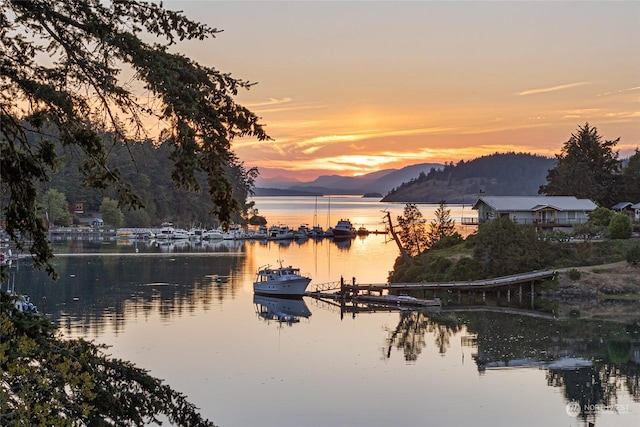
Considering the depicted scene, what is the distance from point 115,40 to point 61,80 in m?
1.44

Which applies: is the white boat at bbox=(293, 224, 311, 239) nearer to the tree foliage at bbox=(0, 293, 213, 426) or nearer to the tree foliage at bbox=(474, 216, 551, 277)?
the tree foliage at bbox=(474, 216, 551, 277)

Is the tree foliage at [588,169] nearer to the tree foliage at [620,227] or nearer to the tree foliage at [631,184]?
the tree foliage at [631,184]

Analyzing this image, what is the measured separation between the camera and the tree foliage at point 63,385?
990 centimetres

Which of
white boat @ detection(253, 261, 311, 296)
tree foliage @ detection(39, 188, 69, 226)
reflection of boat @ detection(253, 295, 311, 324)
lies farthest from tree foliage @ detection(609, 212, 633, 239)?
tree foliage @ detection(39, 188, 69, 226)

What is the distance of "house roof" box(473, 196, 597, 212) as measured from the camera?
238 feet

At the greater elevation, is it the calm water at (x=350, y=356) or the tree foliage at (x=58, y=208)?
the tree foliage at (x=58, y=208)

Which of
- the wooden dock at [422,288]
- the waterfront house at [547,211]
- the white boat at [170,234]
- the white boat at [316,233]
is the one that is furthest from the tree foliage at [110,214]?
the wooden dock at [422,288]

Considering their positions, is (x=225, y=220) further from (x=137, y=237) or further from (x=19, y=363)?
(x=137, y=237)

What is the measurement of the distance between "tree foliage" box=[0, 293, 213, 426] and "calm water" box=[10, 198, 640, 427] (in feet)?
51.2

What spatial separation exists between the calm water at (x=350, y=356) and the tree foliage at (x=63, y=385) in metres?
15.6

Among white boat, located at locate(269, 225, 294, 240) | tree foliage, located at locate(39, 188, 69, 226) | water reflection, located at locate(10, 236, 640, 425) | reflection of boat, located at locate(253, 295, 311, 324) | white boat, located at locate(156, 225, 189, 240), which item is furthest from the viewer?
white boat, located at locate(269, 225, 294, 240)

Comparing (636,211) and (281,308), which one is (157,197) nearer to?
(636,211)

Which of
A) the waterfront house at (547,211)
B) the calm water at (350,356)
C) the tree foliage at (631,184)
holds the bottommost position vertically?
the calm water at (350,356)

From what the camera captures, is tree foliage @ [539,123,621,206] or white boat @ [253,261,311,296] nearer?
white boat @ [253,261,311,296]
